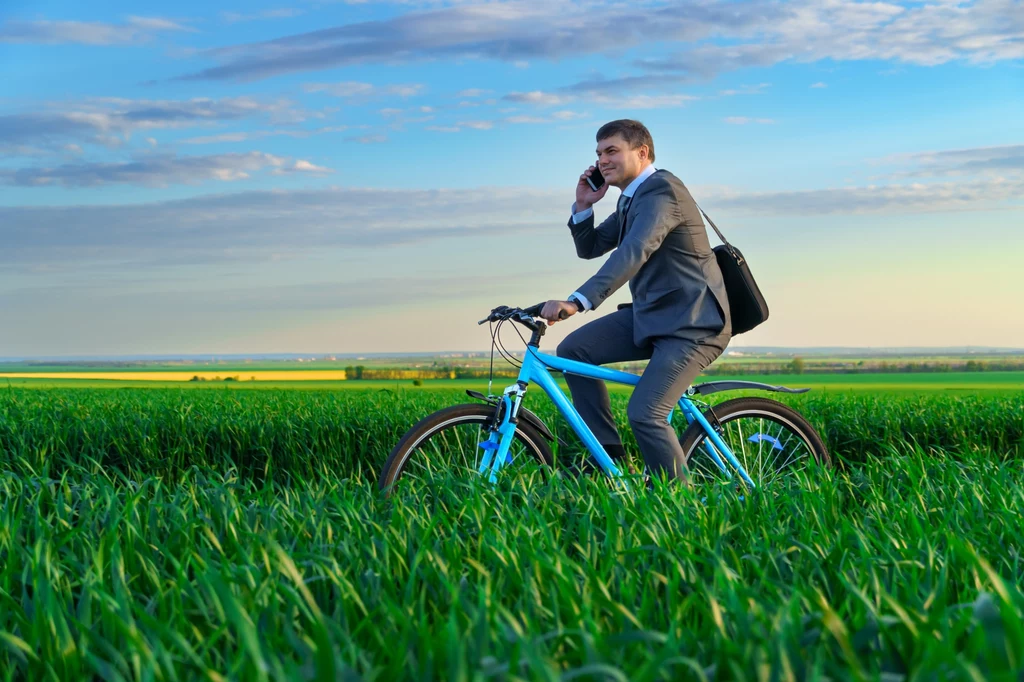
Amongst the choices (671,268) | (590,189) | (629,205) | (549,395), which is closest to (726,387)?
(671,268)

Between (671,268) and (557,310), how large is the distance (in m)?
0.89

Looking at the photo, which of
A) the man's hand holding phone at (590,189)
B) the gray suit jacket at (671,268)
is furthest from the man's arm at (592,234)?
the gray suit jacket at (671,268)

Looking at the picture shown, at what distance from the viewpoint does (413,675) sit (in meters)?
1.86

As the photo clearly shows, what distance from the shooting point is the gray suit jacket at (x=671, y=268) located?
4980 millimetres

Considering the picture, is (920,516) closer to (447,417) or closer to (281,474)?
(447,417)

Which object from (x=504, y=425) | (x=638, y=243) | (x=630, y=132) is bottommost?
(x=504, y=425)

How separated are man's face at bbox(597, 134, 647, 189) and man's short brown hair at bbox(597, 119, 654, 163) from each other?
2 cm

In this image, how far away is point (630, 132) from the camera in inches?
206

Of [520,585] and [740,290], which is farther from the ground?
[740,290]

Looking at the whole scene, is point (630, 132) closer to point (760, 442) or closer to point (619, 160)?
point (619, 160)

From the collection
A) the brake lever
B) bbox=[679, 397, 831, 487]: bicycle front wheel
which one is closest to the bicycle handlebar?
the brake lever

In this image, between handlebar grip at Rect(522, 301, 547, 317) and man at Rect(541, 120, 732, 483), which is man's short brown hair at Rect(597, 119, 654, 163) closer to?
man at Rect(541, 120, 732, 483)

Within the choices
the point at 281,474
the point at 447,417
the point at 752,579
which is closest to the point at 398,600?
the point at 752,579

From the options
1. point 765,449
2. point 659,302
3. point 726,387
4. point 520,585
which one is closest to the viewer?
point 520,585
